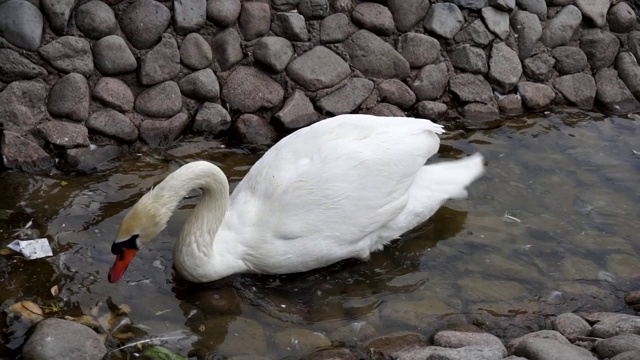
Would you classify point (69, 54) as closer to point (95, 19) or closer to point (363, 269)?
point (95, 19)

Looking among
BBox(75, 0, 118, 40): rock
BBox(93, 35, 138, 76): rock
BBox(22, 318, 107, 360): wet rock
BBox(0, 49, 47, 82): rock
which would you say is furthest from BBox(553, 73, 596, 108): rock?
BBox(22, 318, 107, 360): wet rock

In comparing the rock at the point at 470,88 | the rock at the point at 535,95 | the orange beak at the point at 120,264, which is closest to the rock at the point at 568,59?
the rock at the point at 535,95

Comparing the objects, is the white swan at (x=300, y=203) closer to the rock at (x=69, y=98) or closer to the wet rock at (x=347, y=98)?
the wet rock at (x=347, y=98)

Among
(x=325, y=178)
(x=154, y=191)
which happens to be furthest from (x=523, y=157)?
(x=154, y=191)

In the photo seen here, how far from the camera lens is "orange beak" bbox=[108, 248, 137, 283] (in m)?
5.60

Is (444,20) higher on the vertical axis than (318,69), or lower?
higher

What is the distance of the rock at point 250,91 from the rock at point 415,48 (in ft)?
4.35

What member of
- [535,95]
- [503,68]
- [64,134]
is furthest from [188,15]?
[535,95]

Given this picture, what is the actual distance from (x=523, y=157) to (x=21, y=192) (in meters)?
4.26

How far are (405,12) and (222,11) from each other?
71.0 inches

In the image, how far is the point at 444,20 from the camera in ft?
28.4

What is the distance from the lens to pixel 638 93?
9.15m

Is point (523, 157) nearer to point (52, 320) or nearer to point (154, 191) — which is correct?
point (154, 191)

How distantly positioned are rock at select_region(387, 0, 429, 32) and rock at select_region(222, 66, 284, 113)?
1.42 metres
